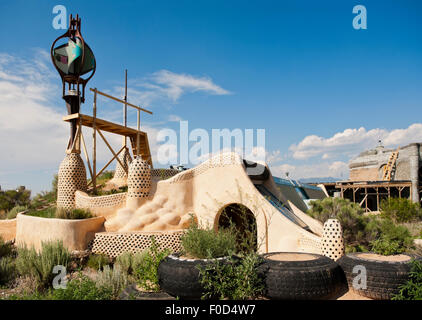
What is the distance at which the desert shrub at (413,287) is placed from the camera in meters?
4.74

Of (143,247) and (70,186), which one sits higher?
(70,186)

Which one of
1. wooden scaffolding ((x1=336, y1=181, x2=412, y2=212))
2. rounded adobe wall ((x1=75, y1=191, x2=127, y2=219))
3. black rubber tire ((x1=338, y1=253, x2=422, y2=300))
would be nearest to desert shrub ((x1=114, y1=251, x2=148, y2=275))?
rounded adobe wall ((x1=75, y1=191, x2=127, y2=219))

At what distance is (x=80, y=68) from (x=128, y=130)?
3.60 m

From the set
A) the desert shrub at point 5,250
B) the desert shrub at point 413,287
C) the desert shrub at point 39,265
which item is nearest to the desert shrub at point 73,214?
the desert shrub at point 5,250

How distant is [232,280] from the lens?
4895 millimetres

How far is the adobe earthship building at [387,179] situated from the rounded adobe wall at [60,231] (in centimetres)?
1922

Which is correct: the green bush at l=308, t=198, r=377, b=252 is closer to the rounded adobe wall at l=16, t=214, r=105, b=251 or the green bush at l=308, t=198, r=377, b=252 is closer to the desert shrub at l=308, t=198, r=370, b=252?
the desert shrub at l=308, t=198, r=370, b=252

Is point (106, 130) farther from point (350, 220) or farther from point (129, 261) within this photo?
point (350, 220)

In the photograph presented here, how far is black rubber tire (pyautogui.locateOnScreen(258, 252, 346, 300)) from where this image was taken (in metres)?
4.88

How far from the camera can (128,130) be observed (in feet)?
53.1

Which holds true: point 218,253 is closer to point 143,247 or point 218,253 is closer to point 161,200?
point 143,247

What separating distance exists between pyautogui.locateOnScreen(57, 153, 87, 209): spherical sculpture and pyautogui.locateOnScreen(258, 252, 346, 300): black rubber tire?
995 centimetres

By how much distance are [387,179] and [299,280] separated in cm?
2631

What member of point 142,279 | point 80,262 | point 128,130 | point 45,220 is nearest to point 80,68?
point 128,130
